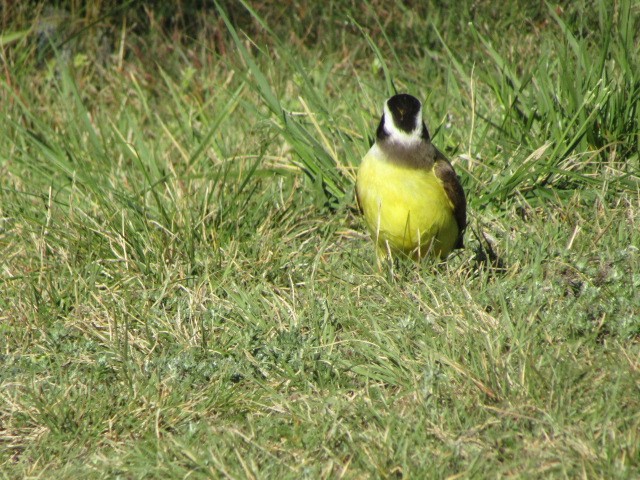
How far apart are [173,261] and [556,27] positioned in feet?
10.2

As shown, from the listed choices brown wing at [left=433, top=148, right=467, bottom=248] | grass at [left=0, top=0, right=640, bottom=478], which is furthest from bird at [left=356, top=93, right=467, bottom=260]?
grass at [left=0, top=0, right=640, bottom=478]

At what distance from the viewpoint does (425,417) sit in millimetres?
3334

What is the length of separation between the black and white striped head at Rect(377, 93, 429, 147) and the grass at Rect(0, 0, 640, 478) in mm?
599

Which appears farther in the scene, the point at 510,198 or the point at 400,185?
the point at 510,198

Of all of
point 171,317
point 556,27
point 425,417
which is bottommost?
point 171,317

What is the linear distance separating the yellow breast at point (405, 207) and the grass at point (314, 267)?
0.55ft

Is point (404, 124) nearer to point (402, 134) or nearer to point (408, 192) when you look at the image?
point (402, 134)

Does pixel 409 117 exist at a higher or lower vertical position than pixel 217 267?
higher

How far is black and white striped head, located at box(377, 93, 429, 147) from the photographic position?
4617 millimetres

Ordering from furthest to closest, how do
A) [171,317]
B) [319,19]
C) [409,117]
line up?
1. [319,19]
2. [409,117]
3. [171,317]

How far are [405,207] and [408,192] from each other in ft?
0.24

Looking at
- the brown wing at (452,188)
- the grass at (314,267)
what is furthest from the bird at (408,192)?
the grass at (314,267)

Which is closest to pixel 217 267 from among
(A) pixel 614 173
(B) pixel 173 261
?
(B) pixel 173 261

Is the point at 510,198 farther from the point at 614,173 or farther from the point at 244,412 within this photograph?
the point at 244,412
